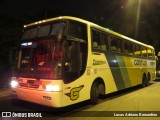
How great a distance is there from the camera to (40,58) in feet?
26.3

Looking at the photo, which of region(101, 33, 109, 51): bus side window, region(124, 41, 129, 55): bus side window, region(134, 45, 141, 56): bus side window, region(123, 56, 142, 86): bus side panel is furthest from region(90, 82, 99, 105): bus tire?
region(134, 45, 141, 56): bus side window

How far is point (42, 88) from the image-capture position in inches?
298

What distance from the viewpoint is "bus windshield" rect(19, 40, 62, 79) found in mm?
7527

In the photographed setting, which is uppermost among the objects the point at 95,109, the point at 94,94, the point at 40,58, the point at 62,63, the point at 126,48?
the point at 126,48

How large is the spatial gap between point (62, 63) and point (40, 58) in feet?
3.21

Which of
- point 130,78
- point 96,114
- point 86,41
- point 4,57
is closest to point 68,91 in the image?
point 96,114

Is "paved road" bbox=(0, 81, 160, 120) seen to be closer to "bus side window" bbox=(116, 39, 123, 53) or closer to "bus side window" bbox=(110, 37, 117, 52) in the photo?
"bus side window" bbox=(110, 37, 117, 52)

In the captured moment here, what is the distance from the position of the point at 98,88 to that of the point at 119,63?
8.85 feet

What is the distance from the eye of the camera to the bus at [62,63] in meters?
7.49

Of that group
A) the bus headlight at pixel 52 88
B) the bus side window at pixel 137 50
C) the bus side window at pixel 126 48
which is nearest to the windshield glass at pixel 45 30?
the bus headlight at pixel 52 88

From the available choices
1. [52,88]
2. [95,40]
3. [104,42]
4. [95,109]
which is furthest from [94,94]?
[52,88]

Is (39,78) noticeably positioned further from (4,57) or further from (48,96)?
(4,57)

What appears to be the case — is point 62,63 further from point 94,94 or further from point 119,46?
point 119,46

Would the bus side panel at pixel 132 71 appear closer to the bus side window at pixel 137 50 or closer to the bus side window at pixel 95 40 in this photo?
the bus side window at pixel 137 50
